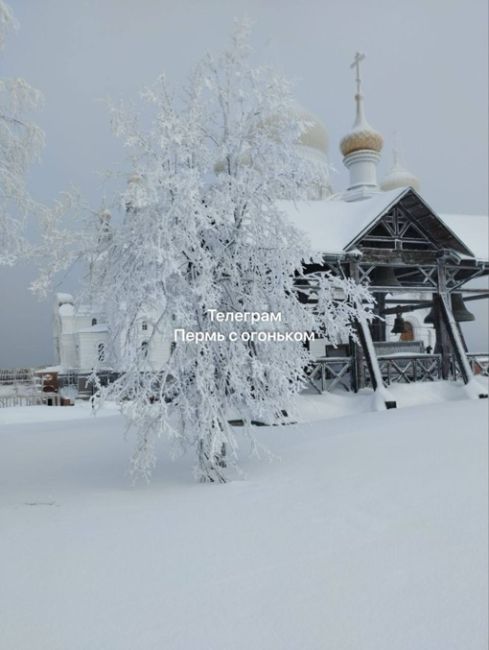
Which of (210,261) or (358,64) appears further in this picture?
(358,64)

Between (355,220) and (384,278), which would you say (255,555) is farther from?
(384,278)

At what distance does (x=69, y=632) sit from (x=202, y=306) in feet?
13.8

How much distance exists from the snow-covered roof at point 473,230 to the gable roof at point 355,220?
29.6 inches

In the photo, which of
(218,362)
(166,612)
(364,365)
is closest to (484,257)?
(364,365)

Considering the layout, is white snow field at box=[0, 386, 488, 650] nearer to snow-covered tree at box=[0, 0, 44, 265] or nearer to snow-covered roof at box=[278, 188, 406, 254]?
snow-covered tree at box=[0, 0, 44, 265]

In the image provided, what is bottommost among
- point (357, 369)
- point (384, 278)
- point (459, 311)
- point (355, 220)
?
point (357, 369)

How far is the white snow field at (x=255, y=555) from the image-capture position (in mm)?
3617

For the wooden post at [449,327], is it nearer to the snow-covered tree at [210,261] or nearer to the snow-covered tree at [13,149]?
the snow-covered tree at [210,261]

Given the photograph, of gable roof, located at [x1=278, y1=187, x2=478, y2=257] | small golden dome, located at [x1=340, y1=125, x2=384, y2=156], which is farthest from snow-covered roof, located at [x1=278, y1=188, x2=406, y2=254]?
small golden dome, located at [x1=340, y1=125, x2=384, y2=156]

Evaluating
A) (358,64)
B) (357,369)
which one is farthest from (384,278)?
(358,64)

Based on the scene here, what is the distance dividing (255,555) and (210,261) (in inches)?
142

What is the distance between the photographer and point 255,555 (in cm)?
473

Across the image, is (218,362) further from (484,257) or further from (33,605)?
(484,257)

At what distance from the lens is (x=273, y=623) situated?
12.1 feet
